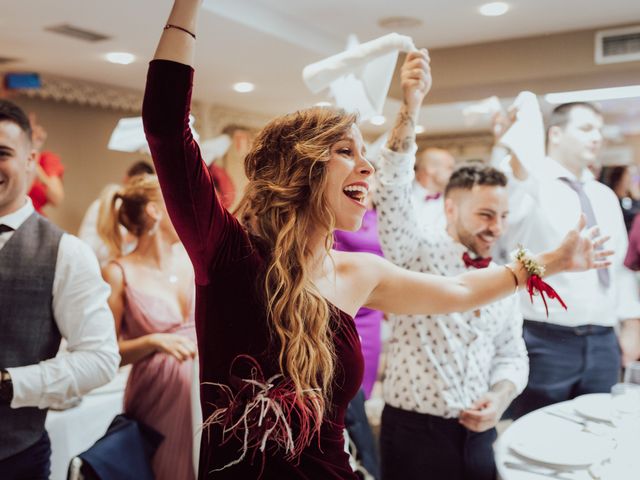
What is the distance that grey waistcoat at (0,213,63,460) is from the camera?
4.60 feet

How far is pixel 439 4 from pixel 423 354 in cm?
174

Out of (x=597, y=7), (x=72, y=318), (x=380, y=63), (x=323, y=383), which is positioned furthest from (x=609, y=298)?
(x=72, y=318)

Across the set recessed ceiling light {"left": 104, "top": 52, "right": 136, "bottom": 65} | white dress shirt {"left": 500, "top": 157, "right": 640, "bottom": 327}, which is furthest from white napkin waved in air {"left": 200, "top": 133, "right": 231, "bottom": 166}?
white dress shirt {"left": 500, "top": 157, "right": 640, "bottom": 327}

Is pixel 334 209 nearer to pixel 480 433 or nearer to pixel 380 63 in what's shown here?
pixel 380 63

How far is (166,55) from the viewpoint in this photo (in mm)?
912

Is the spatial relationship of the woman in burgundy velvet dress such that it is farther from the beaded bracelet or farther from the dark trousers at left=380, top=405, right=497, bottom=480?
the dark trousers at left=380, top=405, right=497, bottom=480

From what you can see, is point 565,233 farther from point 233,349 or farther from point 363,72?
point 233,349

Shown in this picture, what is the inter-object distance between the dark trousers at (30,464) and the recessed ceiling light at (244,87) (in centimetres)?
366

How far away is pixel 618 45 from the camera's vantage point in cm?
175

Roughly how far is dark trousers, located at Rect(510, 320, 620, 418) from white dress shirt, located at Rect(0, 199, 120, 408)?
1254mm

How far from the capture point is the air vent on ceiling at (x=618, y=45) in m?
1.68

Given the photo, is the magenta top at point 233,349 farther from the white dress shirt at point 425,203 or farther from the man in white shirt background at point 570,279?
the white dress shirt at point 425,203

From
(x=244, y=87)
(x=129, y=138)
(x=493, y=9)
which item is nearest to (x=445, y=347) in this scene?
(x=129, y=138)

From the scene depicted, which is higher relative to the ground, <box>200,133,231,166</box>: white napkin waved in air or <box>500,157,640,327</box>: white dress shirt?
<box>200,133,231,166</box>: white napkin waved in air
